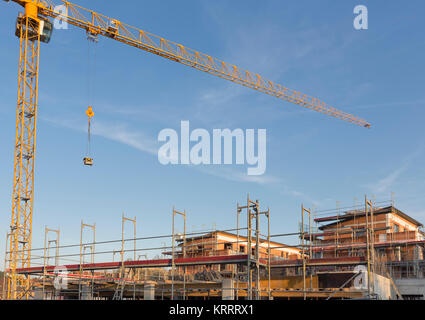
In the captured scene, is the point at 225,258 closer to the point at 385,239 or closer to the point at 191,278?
the point at 191,278

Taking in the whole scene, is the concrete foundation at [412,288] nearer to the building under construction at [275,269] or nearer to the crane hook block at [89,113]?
the building under construction at [275,269]

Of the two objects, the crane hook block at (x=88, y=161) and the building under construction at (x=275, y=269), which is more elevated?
the crane hook block at (x=88, y=161)

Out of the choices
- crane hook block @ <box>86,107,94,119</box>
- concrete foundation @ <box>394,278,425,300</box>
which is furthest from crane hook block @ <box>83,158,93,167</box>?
concrete foundation @ <box>394,278,425,300</box>

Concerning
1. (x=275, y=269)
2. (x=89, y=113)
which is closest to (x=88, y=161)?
(x=89, y=113)

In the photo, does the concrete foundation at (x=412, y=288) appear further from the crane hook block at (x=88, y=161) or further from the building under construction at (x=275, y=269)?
Answer: the crane hook block at (x=88, y=161)

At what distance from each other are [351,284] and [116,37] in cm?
4421

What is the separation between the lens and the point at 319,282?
3847cm

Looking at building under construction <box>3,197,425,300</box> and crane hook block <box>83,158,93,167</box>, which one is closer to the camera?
building under construction <box>3,197,425,300</box>

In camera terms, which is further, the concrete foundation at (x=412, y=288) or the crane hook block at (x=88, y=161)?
the crane hook block at (x=88, y=161)

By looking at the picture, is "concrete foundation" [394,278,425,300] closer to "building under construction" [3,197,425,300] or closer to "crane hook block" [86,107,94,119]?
"building under construction" [3,197,425,300]

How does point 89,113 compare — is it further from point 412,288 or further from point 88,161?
point 412,288

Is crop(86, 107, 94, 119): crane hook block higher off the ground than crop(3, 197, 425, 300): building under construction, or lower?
higher

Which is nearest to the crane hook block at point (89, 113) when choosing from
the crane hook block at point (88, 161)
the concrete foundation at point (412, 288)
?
the crane hook block at point (88, 161)

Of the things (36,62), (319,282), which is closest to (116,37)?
(36,62)
